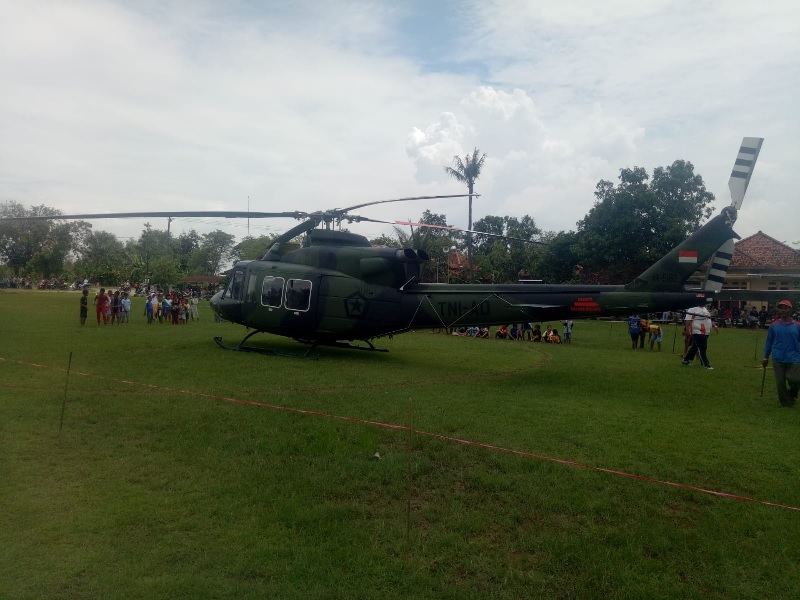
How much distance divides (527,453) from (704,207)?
128ft

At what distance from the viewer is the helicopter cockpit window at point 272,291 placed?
15.0 metres

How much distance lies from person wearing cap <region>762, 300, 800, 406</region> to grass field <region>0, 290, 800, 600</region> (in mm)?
453

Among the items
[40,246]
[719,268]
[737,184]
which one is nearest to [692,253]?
[719,268]

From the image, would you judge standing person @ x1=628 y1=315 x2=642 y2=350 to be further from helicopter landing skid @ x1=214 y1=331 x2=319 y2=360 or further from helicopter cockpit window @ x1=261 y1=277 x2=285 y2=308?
helicopter cockpit window @ x1=261 y1=277 x2=285 y2=308

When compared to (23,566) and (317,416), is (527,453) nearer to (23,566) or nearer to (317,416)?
(317,416)

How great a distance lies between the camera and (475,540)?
512 centimetres

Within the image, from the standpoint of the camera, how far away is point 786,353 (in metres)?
9.84

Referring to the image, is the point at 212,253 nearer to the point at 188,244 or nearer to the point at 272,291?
the point at 188,244

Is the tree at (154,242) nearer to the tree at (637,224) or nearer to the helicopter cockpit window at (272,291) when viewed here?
the tree at (637,224)

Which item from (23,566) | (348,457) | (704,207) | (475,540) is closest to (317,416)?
(348,457)

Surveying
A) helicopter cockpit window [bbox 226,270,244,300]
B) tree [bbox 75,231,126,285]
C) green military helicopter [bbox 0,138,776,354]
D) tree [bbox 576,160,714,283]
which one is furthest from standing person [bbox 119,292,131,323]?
tree [bbox 75,231,126,285]

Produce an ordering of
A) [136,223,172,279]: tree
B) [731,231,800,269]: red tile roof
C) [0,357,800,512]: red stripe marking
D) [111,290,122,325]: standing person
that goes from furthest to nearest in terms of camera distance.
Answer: [136,223,172,279]: tree < [731,231,800,269]: red tile roof < [111,290,122,325]: standing person < [0,357,800,512]: red stripe marking

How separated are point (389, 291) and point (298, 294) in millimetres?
2308

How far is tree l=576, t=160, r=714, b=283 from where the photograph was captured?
36.1 meters
